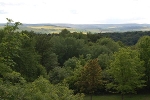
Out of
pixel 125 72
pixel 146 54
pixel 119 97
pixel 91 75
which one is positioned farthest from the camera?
pixel 146 54

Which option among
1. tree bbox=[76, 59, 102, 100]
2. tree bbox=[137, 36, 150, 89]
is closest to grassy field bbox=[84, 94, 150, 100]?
tree bbox=[137, 36, 150, 89]

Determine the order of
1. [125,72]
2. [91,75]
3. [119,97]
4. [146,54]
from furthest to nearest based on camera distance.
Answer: [146,54], [119,97], [125,72], [91,75]

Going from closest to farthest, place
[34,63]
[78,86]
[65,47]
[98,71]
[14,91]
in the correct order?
[14,91]
[34,63]
[98,71]
[78,86]
[65,47]

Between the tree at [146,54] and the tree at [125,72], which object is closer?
the tree at [125,72]

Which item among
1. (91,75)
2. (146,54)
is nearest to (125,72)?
(91,75)

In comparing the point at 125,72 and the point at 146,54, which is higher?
the point at 146,54

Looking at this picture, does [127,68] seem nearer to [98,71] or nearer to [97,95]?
[98,71]

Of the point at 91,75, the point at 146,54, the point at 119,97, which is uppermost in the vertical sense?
the point at 146,54

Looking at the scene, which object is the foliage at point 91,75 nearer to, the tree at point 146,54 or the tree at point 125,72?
the tree at point 125,72

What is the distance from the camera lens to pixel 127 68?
40469 millimetres

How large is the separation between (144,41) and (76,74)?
14.2 meters

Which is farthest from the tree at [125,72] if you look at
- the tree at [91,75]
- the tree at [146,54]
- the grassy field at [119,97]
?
the tree at [146,54]

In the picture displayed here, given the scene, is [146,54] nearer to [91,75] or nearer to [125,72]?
[125,72]

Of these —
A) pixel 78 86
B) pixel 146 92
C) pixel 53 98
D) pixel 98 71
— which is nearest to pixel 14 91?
pixel 53 98
